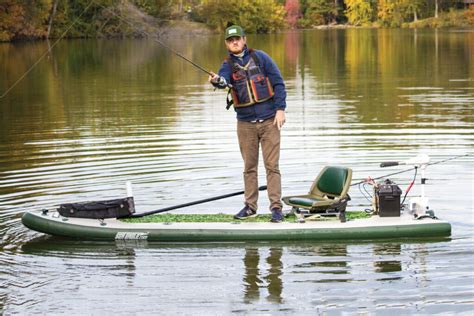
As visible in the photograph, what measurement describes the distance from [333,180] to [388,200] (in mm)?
788

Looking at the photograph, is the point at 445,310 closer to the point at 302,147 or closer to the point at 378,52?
the point at 302,147

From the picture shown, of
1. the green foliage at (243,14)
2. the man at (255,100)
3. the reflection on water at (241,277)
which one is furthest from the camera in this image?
the green foliage at (243,14)

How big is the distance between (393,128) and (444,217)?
8.67 metres

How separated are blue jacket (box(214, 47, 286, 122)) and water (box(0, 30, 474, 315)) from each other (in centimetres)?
152

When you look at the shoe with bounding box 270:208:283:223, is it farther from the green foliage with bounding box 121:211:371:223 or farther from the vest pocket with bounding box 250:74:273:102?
the vest pocket with bounding box 250:74:273:102

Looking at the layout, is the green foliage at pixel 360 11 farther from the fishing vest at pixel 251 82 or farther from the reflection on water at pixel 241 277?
the reflection on water at pixel 241 277

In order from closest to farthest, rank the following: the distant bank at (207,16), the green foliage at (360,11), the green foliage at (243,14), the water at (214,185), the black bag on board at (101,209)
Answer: the water at (214,185) < the black bag on board at (101,209) < the distant bank at (207,16) < the green foliage at (243,14) < the green foliage at (360,11)

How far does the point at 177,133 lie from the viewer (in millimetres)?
20891

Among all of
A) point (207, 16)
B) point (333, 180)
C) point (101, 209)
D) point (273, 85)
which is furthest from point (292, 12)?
point (273, 85)

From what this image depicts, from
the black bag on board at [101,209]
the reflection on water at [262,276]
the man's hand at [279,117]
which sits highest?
the man's hand at [279,117]

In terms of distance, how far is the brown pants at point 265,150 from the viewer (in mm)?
11398

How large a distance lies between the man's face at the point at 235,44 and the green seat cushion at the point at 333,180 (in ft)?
6.25

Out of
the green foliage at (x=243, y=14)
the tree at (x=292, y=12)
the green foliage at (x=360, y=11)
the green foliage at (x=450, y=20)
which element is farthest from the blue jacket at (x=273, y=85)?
the tree at (x=292, y=12)

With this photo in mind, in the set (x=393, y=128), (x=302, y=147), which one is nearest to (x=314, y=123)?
(x=393, y=128)
